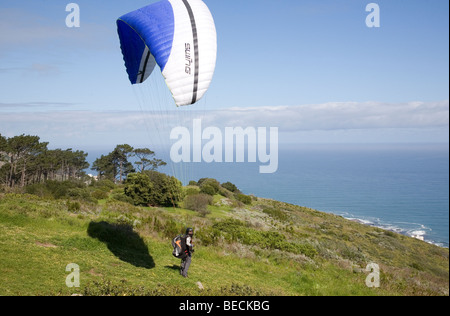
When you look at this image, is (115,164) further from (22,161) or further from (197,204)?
(197,204)

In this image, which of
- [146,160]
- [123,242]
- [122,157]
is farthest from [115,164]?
[123,242]

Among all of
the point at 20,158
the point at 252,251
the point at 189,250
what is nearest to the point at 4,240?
the point at 189,250

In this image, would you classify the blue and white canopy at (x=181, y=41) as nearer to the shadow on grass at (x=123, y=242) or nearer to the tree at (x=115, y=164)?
the shadow on grass at (x=123, y=242)

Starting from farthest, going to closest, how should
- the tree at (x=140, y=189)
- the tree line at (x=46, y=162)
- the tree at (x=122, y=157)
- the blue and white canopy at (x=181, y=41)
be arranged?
the tree at (x=122, y=157), the tree line at (x=46, y=162), the tree at (x=140, y=189), the blue and white canopy at (x=181, y=41)

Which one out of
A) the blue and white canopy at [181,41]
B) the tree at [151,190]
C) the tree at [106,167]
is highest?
the blue and white canopy at [181,41]

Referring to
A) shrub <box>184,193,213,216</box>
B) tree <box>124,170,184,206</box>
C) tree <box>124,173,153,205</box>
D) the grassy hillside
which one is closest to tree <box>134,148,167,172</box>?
tree <box>124,170,184,206</box>

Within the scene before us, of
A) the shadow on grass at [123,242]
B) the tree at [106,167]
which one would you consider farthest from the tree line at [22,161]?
the shadow on grass at [123,242]

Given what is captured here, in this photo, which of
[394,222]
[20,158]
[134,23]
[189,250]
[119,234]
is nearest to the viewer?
[189,250]
